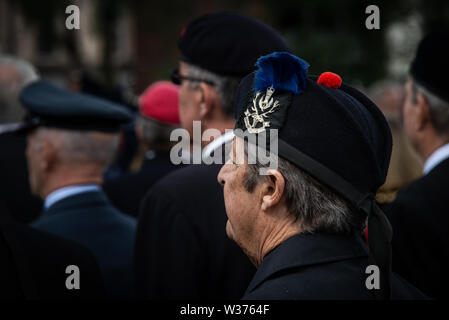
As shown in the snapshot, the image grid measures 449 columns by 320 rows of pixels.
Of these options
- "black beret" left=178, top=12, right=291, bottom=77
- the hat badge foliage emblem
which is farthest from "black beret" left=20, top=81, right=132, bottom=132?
the hat badge foliage emblem

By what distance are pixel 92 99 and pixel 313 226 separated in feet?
6.84

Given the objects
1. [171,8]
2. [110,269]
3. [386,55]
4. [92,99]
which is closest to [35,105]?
[92,99]

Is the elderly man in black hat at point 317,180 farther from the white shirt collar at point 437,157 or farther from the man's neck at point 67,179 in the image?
the man's neck at point 67,179

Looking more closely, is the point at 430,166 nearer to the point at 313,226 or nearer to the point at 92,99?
the point at 313,226

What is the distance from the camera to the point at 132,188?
4.05m

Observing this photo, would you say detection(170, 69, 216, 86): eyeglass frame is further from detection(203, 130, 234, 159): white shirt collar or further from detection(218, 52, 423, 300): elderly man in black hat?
detection(218, 52, 423, 300): elderly man in black hat

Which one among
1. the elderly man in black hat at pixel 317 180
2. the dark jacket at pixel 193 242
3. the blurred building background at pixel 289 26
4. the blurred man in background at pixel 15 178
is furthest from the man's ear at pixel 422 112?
the blurred building background at pixel 289 26

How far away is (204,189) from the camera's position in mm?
2625

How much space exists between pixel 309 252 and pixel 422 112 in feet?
5.57

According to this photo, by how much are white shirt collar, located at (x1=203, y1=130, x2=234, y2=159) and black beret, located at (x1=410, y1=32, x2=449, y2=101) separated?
3.60 feet

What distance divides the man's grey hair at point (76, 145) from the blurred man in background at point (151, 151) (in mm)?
654

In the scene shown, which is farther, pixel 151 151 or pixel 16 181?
pixel 151 151

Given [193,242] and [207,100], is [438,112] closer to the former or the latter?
[207,100]

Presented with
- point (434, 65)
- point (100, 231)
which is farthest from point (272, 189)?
point (434, 65)
